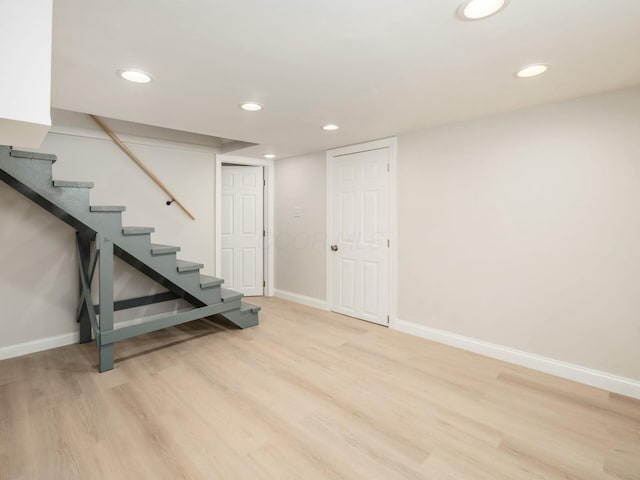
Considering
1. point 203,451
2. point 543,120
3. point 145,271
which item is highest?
point 543,120

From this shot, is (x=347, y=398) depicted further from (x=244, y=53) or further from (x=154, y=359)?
(x=244, y=53)

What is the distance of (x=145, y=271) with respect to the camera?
350 cm

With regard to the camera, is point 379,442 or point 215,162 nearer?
point 379,442

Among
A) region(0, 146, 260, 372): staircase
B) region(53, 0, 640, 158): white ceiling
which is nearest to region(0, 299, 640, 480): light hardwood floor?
region(0, 146, 260, 372): staircase

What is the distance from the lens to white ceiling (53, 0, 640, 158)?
143 cm

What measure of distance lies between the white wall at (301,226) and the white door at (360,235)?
226 millimetres

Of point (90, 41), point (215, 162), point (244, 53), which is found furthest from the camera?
point (215, 162)

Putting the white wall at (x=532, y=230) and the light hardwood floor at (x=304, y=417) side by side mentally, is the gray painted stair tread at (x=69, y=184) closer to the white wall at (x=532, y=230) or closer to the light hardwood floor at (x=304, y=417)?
the light hardwood floor at (x=304, y=417)

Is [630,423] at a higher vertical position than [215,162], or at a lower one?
lower

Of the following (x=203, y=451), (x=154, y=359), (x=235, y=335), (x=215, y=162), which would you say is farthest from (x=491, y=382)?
(x=215, y=162)

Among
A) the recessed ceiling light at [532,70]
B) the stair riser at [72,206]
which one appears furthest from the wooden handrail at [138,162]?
the recessed ceiling light at [532,70]

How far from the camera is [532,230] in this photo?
2701 mm

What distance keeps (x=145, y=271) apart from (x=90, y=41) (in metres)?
2.46

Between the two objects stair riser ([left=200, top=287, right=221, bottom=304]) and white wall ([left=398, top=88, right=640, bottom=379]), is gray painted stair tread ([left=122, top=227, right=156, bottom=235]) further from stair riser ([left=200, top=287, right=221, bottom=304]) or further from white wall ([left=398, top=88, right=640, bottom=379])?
white wall ([left=398, top=88, right=640, bottom=379])
